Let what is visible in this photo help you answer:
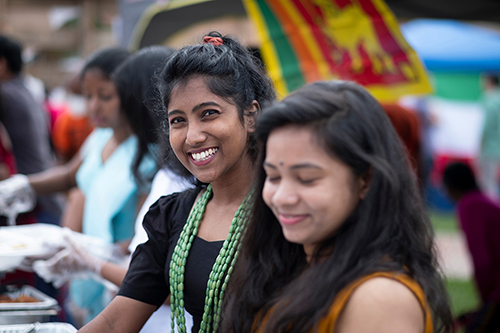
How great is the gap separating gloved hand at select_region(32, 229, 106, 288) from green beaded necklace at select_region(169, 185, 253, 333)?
0.64 metres

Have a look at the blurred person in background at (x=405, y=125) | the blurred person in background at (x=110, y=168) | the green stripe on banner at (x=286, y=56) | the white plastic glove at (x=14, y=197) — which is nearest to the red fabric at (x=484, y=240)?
the blurred person in background at (x=405, y=125)

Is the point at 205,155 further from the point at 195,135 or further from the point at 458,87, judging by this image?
the point at 458,87

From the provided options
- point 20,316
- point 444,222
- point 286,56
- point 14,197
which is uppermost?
point 286,56

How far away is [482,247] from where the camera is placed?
3.31m

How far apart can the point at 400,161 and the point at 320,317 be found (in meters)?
0.37

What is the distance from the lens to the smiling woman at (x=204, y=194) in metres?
1.44

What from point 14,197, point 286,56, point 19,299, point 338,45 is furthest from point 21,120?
point 338,45

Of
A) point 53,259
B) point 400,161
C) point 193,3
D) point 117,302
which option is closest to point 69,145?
point 193,3

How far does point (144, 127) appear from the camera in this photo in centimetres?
236

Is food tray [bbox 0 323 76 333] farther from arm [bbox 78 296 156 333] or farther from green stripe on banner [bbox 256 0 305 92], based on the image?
green stripe on banner [bbox 256 0 305 92]

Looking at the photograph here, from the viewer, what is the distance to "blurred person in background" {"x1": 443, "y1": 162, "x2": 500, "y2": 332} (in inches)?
121

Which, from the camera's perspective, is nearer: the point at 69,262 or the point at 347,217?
the point at 347,217

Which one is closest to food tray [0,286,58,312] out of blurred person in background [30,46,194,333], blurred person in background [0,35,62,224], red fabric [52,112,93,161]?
blurred person in background [30,46,194,333]

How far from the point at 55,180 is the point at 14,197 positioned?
55 centimetres
